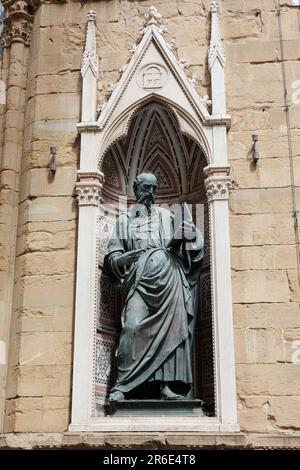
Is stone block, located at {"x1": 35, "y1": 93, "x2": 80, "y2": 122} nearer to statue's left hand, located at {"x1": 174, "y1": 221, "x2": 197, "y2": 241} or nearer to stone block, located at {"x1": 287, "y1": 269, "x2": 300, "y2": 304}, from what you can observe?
statue's left hand, located at {"x1": 174, "y1": 221, "x2": 197, "y2": 241}

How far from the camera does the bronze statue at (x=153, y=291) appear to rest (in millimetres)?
7199

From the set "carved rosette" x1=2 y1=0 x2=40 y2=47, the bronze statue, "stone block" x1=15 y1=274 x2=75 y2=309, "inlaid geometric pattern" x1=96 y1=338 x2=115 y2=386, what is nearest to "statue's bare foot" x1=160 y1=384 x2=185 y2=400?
the bronze statue

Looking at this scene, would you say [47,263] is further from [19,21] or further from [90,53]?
[19,21]

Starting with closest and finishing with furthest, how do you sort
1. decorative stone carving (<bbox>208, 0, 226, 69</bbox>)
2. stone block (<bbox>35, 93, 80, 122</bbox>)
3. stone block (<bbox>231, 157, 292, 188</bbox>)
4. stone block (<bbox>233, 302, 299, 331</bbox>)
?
stone block (<bbox>233, 302, 299, 331</bbox>)
stone block (<bbox>231, 157, 292, 188</bbox>)
decorative stone carving (<bbox>208, 0, 226, 69</bbox>)
stone block (<bbox>35, 93, 80, 122</bbox>)

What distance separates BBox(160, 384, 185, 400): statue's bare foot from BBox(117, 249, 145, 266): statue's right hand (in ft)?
4.19

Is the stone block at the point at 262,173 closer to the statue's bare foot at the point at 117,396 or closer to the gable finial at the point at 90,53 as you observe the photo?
the gable finial at the point at 90,53

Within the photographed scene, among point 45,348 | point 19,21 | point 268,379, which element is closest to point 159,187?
point 45,348

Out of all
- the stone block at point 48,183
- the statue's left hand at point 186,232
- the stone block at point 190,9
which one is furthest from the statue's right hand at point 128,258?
the stone block at point 190,9

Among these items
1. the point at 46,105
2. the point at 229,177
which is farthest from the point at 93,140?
the point at 229,177

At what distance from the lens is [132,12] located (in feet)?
28.1

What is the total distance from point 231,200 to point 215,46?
1746 mm

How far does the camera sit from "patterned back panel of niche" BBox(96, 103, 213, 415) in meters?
7.65

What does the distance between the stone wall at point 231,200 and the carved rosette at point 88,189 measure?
0.14 metres
